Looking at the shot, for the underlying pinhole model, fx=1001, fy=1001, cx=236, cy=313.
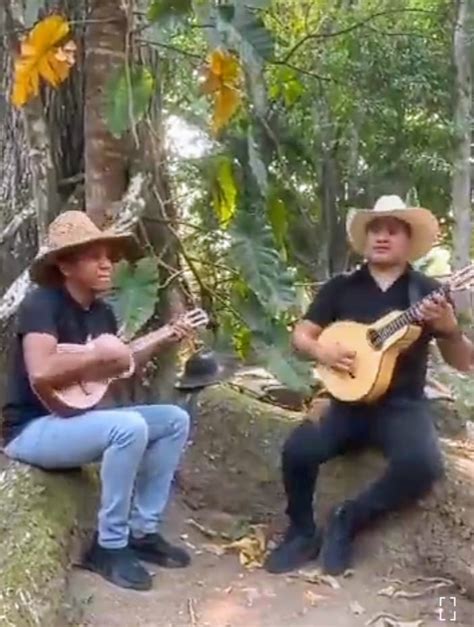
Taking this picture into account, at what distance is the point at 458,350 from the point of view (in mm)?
3219

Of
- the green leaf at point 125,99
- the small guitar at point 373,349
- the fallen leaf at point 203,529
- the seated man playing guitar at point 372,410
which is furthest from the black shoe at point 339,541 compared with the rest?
the green leaf at point 125,99

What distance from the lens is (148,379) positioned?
12.9 ft

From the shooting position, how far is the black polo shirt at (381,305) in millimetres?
3291

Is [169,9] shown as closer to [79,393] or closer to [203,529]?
[79,393]

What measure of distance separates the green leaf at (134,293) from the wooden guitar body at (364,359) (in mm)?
596

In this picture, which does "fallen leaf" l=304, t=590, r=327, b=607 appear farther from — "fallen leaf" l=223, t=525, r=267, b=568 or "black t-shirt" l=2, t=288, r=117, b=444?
"black t-shirt" l=2, t=288, r=117, b=444

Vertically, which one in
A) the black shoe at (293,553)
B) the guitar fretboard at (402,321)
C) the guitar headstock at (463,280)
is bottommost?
the black shoe at (293,553)

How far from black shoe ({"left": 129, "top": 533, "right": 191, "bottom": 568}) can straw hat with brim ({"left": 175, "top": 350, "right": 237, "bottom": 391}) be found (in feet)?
2.46

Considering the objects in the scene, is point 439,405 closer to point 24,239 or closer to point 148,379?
point 148,379

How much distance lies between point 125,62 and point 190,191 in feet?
3.29

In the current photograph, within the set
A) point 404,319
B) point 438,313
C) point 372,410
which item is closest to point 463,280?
point 438,313

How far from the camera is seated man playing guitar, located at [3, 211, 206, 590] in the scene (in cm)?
286

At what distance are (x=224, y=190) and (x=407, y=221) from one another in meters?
0.91

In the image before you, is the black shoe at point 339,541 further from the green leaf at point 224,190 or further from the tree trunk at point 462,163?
the tree trunk at point 462,163
